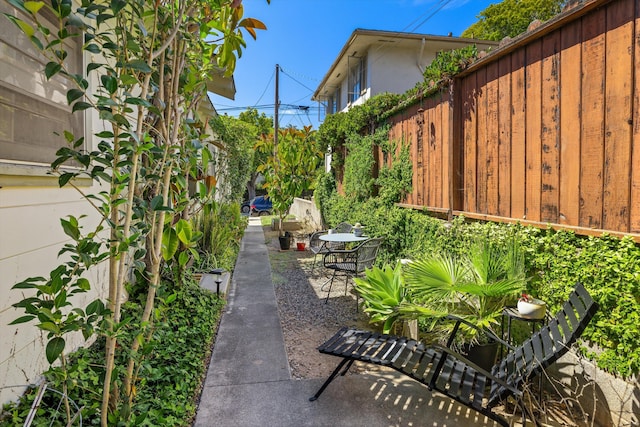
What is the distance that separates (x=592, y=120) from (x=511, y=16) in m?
18.8

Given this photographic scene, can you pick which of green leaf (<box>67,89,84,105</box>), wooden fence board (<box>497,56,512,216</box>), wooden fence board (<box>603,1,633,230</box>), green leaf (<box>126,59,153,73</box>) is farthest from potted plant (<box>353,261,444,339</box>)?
green leaf (<box>67,89,84,105</box>)

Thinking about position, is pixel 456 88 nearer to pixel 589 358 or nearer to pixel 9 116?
pixel 589 358

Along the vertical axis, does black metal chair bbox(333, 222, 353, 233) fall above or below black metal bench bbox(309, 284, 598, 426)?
above

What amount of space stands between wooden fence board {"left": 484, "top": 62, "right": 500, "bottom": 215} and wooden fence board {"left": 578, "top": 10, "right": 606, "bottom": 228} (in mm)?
930

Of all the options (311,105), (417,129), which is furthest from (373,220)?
(311,105)

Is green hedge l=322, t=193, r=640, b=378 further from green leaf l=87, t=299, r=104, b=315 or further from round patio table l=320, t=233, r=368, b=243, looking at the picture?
green leaf l=87, t=299, r=104, b=315

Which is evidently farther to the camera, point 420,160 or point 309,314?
point 420,160

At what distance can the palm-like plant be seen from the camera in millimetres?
2912

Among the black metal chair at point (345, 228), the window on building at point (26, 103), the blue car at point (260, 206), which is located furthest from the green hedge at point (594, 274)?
the blue car at point (260, 206)

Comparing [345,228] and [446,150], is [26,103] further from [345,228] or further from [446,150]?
[345,228]

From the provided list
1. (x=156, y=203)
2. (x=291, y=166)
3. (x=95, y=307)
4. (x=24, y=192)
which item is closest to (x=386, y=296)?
(x=156, y=203)

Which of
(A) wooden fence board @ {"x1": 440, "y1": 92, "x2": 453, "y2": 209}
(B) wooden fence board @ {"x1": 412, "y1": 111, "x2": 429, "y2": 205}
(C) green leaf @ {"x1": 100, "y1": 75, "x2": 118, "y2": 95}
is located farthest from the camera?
(B) wooden fence board @ {"x1": 412, "y1": 111, "x2": 429, "y2": 205}

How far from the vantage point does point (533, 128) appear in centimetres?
310

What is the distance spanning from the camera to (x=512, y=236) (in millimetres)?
3109
